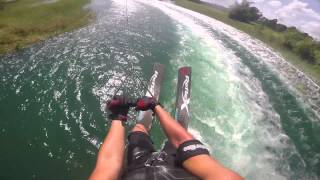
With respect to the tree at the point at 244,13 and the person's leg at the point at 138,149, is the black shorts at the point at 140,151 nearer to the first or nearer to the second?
the person's leg at the point at 138,149

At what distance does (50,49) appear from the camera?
1916 cm

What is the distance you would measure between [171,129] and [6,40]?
16.8 m

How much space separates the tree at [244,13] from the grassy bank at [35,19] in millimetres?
26580

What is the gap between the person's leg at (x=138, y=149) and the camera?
19.4 ft

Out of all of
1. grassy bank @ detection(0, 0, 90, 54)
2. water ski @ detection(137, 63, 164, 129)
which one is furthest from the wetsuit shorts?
grassy bank @ detection(0, 0, 90, 54)

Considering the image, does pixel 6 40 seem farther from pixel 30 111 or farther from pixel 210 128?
pixel 210 128

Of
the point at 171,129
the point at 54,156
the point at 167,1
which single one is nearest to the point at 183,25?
the point at 167,1

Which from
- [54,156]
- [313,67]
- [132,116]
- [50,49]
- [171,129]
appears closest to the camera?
[171,129]

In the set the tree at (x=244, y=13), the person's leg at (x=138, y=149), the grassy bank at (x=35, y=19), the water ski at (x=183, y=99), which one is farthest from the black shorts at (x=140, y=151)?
the tree at (x=244, y=13)

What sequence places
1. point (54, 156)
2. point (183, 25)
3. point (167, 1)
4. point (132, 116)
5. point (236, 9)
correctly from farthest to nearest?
point (236, 9), point (167, 1), point (183, 25), point (132, 116), point (54, 156)

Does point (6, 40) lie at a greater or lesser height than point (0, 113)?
greater

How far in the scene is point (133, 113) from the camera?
12.3m

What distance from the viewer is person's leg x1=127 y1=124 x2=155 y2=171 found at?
19.4 feet

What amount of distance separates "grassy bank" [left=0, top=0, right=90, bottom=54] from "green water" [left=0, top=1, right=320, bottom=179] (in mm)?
1350
